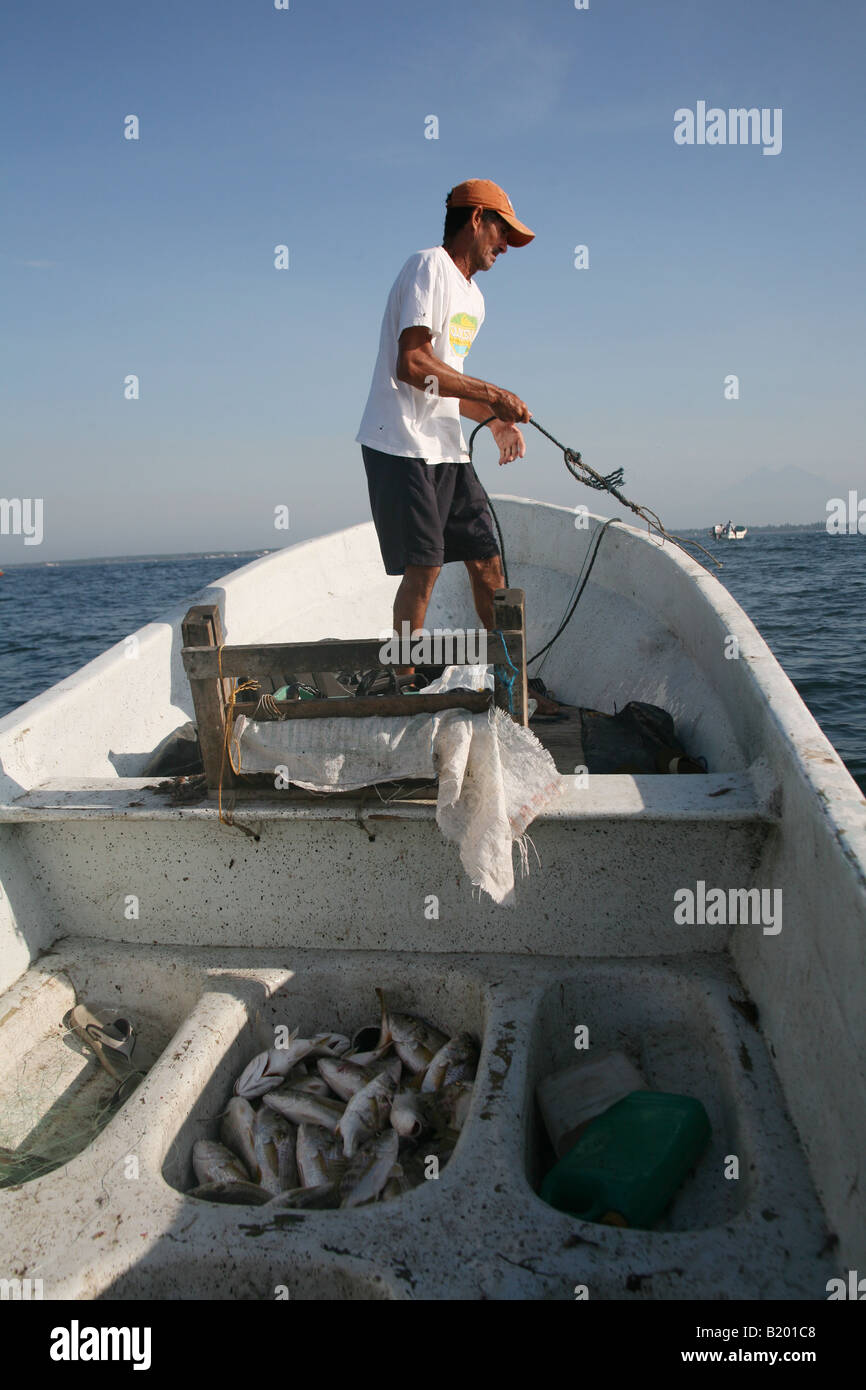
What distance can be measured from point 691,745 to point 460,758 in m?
1.69

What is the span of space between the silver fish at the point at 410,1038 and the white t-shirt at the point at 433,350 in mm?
2376

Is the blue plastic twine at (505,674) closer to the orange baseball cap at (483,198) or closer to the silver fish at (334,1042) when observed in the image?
the silver fish at (334,1042)

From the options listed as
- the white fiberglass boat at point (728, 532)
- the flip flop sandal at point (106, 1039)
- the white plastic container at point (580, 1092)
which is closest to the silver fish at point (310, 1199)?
the white plastic container at point (580, 1092)

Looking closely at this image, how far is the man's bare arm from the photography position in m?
3.24

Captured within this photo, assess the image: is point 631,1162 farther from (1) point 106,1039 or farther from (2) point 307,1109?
(1) point 106,1039

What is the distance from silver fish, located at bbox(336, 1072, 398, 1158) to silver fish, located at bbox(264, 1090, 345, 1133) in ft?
0.18

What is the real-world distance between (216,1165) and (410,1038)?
64 cm

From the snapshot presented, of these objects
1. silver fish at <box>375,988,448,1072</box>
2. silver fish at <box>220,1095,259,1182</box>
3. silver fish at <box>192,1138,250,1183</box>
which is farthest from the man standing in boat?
silver fish at <box>192,1138,250,1183</box>

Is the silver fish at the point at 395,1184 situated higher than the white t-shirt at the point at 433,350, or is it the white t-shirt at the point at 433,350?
the white t-shirt at the point at 433,350

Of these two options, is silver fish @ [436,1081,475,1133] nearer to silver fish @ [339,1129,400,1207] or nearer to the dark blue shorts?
silver fish @ [339,1129,400,1207]

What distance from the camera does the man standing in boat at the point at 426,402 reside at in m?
3.48
